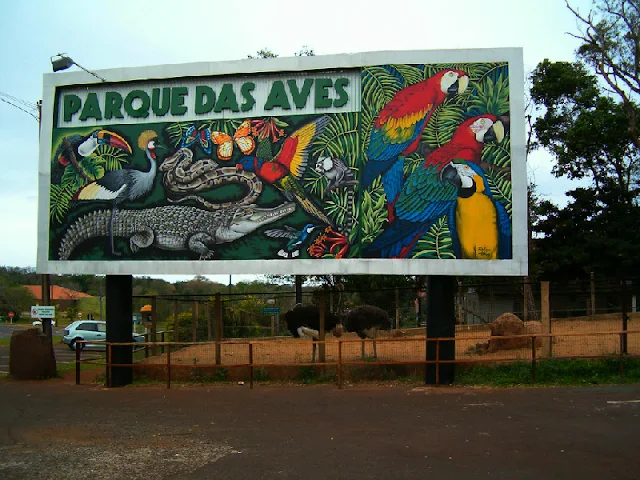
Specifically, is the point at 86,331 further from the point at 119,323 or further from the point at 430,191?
the point at 430,191

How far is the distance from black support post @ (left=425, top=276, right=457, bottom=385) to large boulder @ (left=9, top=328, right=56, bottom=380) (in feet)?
34.1

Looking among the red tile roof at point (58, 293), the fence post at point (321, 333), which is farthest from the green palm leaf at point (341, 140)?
the red tile roof at point (58, 293)

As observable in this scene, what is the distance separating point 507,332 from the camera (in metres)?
16.2

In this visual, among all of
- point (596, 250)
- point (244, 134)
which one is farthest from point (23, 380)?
point (596, 250)

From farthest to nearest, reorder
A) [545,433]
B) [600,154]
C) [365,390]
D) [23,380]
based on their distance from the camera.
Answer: [600,154], [23,380], [365,390], [545,433]

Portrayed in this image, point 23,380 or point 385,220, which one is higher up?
point 385,220

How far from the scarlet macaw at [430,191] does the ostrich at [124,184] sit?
5.66 metres

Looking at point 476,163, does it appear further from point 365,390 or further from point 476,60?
point 365,390

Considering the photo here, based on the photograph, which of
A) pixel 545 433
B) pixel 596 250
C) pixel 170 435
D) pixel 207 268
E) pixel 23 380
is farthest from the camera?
pixel 596 250

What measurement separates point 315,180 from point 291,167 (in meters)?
0.64

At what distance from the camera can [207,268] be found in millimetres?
14320

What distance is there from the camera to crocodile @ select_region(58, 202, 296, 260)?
14.2m

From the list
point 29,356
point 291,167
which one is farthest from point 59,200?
point 291,167

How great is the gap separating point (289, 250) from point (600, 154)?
21.3m
